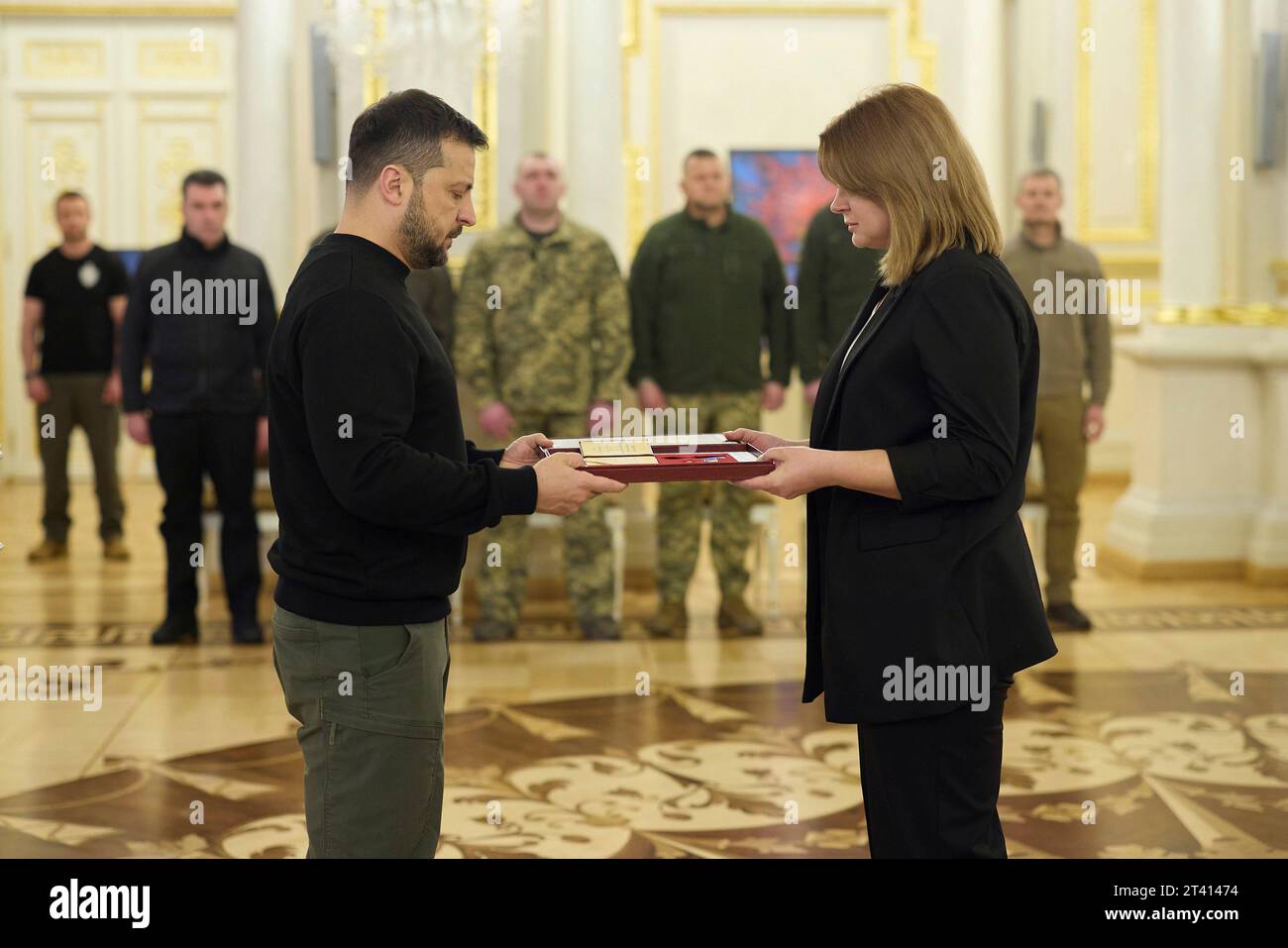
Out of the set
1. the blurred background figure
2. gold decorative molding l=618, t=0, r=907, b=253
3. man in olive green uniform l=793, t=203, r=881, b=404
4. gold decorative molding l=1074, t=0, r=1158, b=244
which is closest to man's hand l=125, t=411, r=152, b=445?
the blurred background figure

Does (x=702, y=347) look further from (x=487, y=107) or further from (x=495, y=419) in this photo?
(x=487, y=107)

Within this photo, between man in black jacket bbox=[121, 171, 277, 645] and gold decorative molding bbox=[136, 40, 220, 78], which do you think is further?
gold decorative molding bbox=[136, 40, 220, 78]

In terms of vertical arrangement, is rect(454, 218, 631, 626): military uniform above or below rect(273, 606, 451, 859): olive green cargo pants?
above

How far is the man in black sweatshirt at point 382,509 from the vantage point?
2.37 m

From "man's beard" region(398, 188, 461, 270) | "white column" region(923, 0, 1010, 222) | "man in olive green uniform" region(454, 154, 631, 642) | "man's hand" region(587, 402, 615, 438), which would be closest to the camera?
"man's beard" region(398, 188, 461, 270)

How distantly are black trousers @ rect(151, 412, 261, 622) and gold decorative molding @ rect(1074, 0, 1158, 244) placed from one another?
21.6ft

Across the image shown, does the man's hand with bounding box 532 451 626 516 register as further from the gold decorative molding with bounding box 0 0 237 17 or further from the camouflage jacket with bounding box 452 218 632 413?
the gold decorative molding with bounding box 0 0 237 17

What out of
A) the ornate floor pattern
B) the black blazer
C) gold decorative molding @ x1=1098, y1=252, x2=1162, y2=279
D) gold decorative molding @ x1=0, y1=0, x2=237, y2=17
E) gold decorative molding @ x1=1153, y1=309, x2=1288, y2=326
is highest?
gold decorative molding @ x1=0, y1=0, x2=237, y2=17

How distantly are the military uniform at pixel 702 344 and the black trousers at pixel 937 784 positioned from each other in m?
4.10

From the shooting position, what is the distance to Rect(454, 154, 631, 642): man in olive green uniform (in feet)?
21.2

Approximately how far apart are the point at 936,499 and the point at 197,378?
4471mm

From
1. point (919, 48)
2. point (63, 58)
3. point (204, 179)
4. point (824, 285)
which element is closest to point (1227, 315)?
point (824, 285)

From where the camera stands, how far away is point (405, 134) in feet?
7.91
